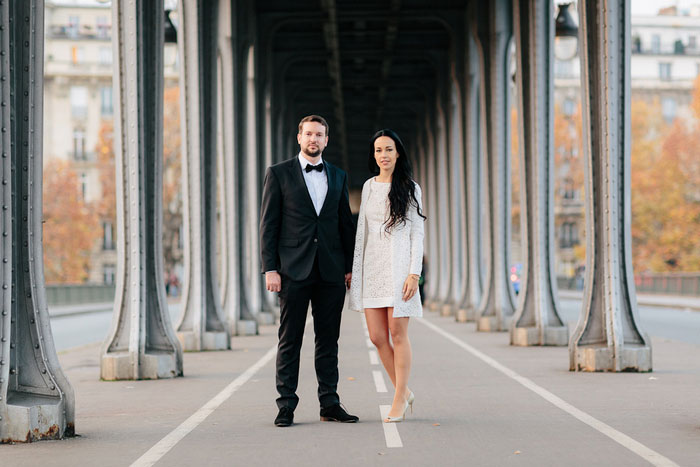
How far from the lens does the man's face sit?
380 inches

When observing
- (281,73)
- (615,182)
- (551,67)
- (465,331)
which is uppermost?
(281,73)

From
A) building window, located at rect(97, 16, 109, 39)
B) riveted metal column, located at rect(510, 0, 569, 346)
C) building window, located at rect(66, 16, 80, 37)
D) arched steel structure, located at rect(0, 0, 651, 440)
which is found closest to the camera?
arched steel structure, located at rect(0, 0, 651, 440)

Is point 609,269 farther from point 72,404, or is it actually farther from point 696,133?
point 696,133

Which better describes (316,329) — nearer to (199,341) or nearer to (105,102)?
(199,341)

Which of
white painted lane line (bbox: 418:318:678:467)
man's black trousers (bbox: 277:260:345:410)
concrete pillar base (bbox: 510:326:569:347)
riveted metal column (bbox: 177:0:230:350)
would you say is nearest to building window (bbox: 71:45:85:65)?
riveted metal column (bbox: 177:0:230:350)

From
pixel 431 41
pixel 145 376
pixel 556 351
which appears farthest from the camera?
pixel 431 41

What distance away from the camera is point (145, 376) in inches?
570

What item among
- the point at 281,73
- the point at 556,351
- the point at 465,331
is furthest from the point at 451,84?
the point at 556,351

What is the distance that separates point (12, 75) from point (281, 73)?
108 feet

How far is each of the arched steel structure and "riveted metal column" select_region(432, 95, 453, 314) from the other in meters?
1.72

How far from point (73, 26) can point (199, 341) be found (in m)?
84.6

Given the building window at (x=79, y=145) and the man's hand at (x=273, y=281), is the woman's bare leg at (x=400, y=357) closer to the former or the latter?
the man's hand at (x=273, y=281)

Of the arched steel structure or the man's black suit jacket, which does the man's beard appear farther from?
the arched steel structure

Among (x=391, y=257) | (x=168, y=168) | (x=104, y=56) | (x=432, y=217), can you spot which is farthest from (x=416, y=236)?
(x=104, y=56)
